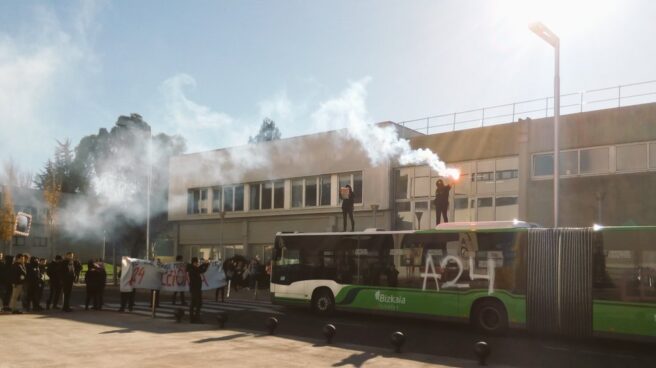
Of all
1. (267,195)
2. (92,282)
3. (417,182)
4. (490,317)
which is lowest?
(490,317)

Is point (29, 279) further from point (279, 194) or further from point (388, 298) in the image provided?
point (279, 194)

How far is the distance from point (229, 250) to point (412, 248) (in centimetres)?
2190

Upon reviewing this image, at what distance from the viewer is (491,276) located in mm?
14844

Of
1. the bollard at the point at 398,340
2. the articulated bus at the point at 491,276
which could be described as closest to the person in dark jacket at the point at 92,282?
the articulated bus at the point at 491,276

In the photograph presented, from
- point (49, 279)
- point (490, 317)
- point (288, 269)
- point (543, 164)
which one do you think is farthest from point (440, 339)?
point (543, 164)

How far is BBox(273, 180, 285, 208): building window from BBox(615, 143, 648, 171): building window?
17.6m

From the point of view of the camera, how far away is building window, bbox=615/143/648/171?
72.1 ft

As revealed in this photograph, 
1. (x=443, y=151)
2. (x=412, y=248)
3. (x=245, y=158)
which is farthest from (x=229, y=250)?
(x=412, y=248)

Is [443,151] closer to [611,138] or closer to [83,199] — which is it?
[611,138]

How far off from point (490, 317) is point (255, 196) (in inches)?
885

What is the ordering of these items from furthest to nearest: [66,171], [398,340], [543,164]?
[66,171] → [543,164] → [398,340]

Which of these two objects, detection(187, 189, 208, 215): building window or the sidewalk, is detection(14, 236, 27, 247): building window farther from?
the sidewalk

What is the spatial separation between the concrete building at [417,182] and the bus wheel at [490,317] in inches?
389

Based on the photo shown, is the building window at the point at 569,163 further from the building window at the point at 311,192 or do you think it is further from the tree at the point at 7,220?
the tree at the point at 7,220
